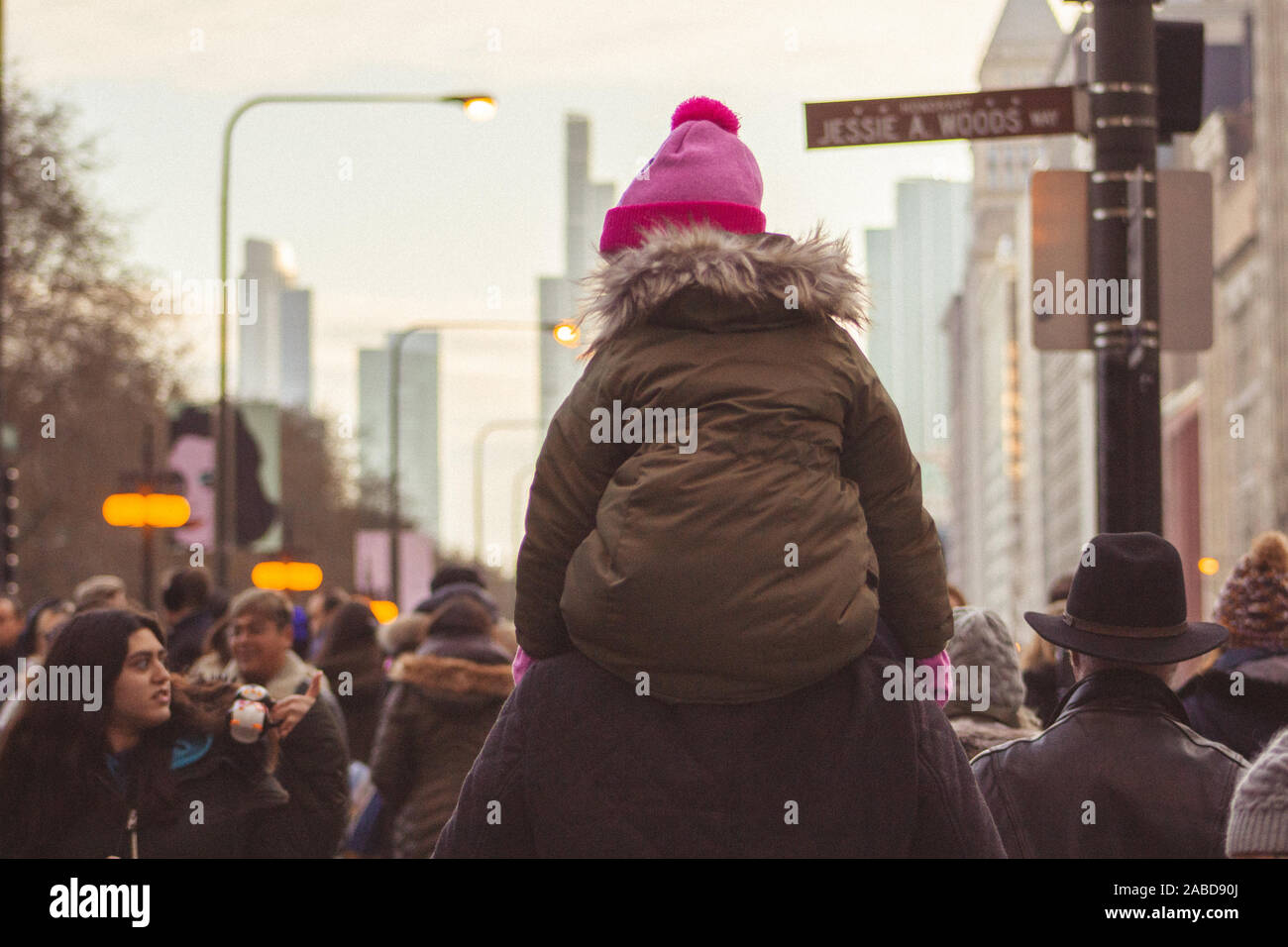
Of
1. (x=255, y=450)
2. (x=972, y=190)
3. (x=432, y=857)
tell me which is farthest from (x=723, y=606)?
(x=972, y=190)

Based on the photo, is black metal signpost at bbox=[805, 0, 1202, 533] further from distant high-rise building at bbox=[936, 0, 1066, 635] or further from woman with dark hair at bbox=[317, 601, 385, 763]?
distant high-rise building at bbox=[936, 0, 1066, 635]

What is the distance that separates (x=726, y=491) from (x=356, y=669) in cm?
710

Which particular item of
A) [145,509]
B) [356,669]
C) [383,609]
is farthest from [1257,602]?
[383,609]

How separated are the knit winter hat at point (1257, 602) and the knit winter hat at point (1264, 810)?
3.51 m

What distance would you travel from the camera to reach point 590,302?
3006 mm

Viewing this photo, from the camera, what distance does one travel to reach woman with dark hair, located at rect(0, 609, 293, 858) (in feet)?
15.4

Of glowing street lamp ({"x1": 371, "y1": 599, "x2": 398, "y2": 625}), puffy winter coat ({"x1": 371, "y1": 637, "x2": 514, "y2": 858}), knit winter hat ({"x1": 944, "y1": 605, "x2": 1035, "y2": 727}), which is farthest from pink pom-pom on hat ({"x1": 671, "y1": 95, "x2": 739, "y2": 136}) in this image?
glowing street lamp ({"x1": 371, "y1": 599, "x2": 398, "y2": 625})

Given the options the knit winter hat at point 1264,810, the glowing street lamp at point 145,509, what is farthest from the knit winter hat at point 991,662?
the glowing street lamp at point 145,509

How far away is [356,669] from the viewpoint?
378 inches

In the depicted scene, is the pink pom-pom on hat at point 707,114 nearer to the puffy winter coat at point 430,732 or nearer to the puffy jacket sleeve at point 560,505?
the puffy jacket sleeve at point 560,505

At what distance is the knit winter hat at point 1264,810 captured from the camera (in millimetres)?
2475

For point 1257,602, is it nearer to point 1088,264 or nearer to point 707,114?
point 1088,264

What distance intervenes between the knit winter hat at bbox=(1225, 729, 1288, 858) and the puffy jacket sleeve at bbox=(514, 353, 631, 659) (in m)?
1.04
